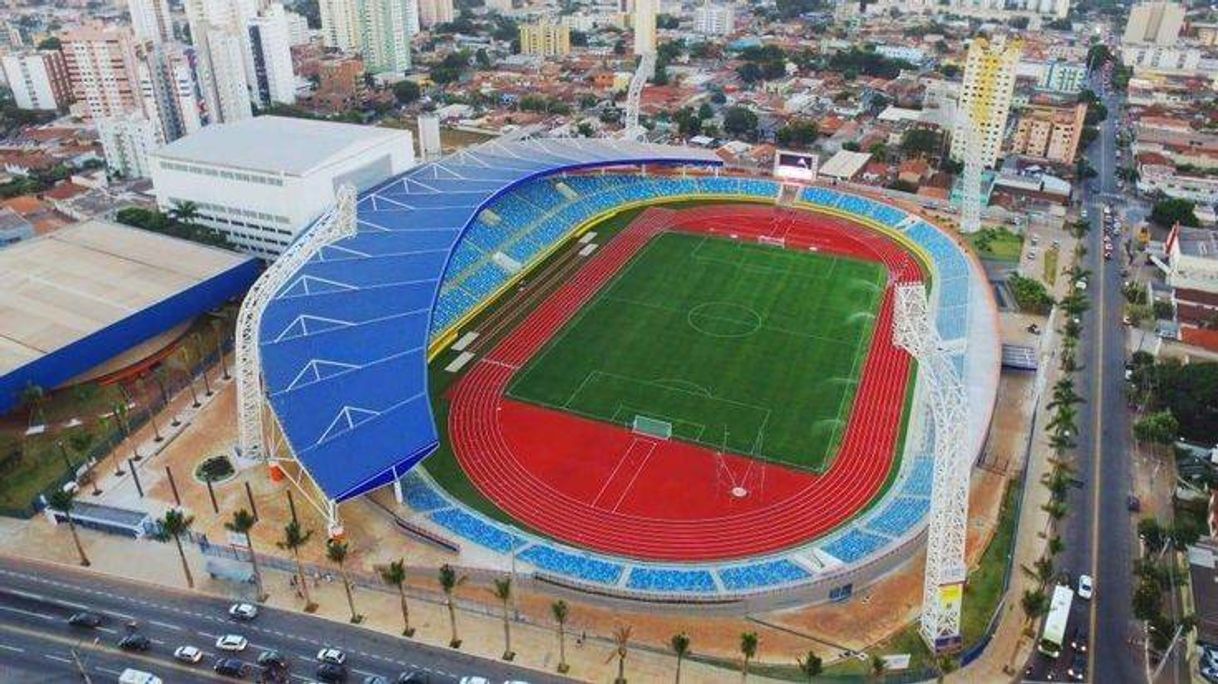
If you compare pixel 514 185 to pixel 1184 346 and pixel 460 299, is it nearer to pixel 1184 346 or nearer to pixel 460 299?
pixel 460 299

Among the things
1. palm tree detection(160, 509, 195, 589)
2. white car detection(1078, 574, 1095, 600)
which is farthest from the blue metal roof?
white car detection(1078, 574, 1095, 600)

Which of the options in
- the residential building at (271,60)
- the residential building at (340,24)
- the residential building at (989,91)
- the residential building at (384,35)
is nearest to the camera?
the residential building at (989,91)

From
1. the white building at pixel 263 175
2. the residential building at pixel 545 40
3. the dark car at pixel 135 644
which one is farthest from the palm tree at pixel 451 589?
the residential building at pixel 545 40

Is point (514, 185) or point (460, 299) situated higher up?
point (514, 185)

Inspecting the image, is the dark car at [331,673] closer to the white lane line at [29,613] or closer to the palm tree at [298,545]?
the palm tree at [298,545]

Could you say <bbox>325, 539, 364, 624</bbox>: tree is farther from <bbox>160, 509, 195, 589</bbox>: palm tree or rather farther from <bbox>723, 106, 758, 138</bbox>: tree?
<bbox>723, 106, 758, 138</bbox>: tree

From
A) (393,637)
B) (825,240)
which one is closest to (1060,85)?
(825,240)

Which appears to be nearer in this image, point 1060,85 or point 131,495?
point 131,495

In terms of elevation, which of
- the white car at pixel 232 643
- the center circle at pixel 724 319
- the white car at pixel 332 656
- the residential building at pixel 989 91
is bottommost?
the white car at pixel 232 643
